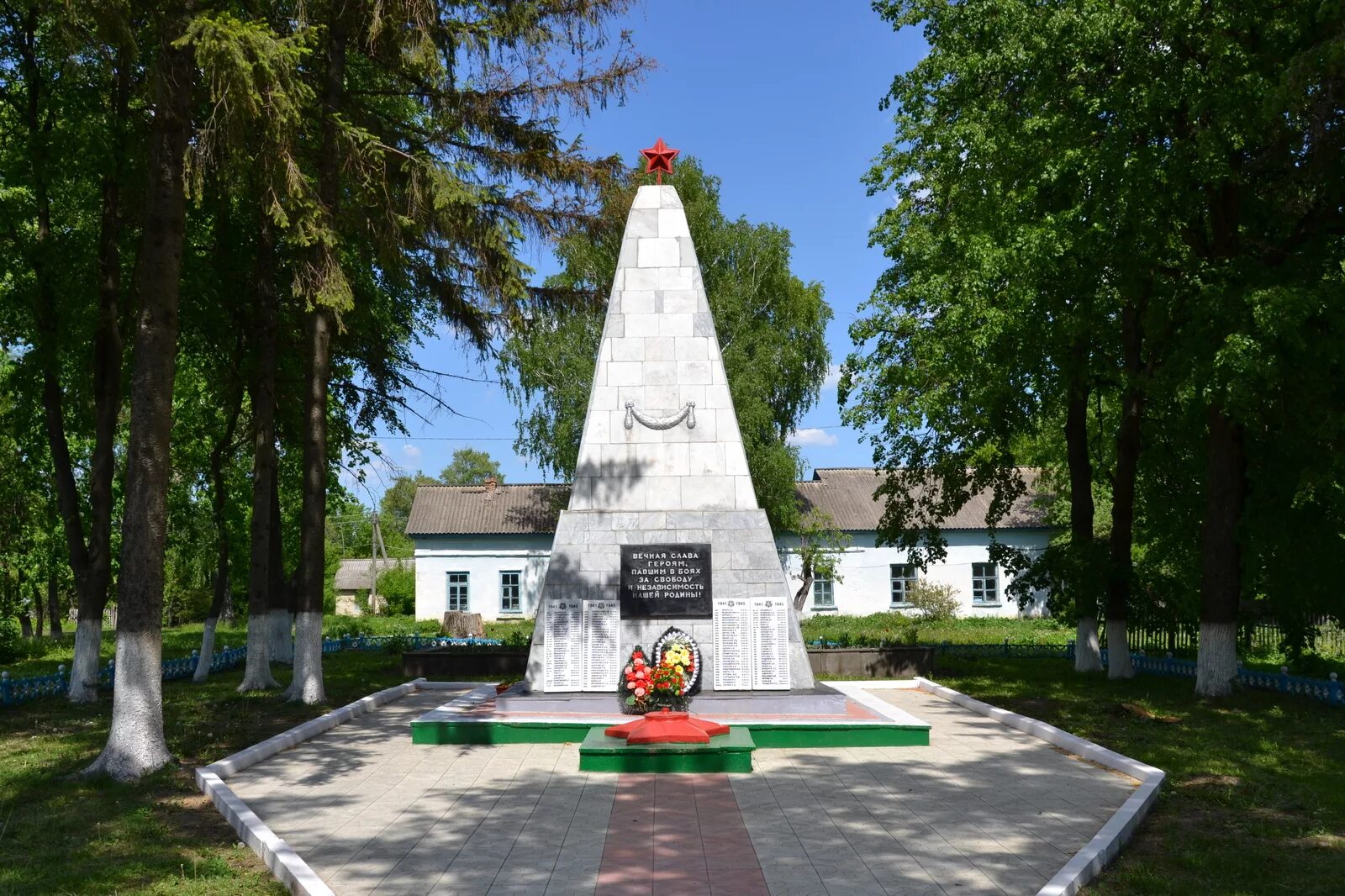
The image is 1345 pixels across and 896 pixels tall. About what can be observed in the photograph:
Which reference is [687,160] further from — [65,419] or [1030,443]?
[65,419]

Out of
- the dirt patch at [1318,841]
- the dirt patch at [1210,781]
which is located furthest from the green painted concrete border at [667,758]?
the dirt patch at [1318,841]

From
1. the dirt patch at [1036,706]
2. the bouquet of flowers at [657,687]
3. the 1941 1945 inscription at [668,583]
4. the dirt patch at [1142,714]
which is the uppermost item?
the 1941 1945 inscription at [668,583]

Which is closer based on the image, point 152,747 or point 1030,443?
point 152,747

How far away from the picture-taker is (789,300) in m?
32.7

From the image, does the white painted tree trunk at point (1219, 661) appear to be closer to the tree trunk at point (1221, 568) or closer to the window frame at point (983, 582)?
the tree trunk at point (1221, 568)

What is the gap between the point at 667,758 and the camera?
1066cm

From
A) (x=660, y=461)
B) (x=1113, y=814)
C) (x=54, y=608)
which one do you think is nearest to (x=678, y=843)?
(x=1113, y=814)

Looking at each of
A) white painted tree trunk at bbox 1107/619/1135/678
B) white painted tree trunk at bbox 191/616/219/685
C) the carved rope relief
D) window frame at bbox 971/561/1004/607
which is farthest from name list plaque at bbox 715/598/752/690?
window frame at bbox 971/561/1004/607

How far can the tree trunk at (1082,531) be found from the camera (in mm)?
18594

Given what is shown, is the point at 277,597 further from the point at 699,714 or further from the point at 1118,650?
the point at 1118,650

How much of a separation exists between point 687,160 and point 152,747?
26.1m

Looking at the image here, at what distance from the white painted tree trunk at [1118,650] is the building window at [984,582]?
19.6 m

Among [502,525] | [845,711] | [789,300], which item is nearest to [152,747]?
[845,711]

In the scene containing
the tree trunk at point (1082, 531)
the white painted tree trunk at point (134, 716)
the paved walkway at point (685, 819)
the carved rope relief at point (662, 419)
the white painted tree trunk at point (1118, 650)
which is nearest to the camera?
the paved walkway at point (685, 819)
